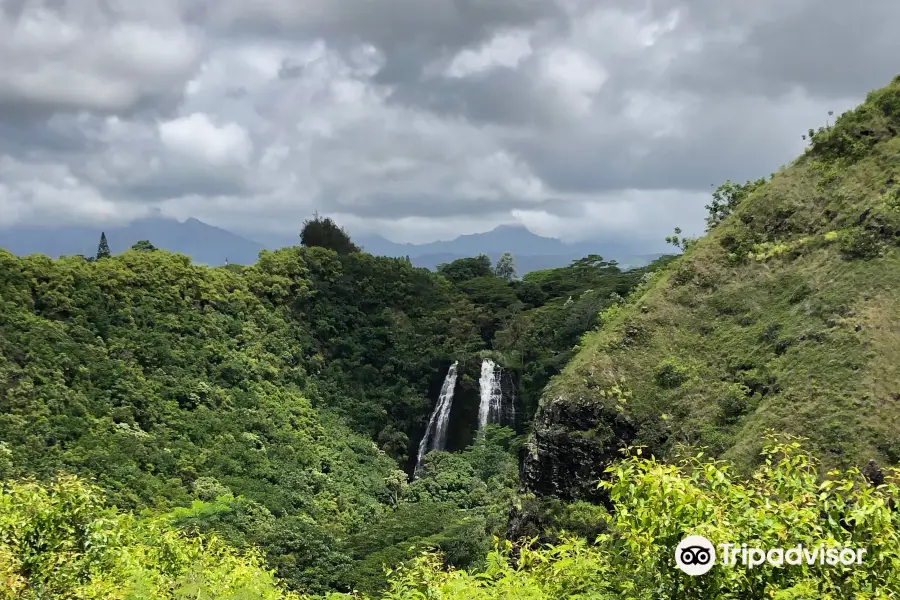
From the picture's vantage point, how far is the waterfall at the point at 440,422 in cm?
3819

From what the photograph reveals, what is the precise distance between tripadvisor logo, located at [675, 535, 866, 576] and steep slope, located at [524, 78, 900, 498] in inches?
400

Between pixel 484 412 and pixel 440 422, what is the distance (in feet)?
9.51

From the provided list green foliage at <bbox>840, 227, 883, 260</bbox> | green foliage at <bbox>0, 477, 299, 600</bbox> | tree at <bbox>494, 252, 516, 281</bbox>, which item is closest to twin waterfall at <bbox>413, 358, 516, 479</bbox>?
green foliage at <bbox>840, 227, 883, 260</bbox>

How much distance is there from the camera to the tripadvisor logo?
13.8ft

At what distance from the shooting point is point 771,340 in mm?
17453

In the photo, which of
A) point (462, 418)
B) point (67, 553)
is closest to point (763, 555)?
point (67, 553)

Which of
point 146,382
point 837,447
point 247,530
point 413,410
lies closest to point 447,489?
point 413,410

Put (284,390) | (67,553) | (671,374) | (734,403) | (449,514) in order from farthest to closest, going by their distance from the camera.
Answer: (284,390) < (449,514) < (671,374) < (734,403) < (67,553)

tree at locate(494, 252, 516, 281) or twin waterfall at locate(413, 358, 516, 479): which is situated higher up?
tree at locate(494, 252, 516, 281)

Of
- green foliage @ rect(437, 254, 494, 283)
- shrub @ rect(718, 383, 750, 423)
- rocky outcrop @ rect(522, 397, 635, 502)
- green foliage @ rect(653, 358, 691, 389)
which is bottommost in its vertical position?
rocky outcrop @ rect(522, 397, 635, 502)

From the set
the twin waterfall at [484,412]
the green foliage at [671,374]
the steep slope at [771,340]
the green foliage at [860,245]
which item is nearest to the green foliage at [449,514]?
the twin waterfall at [484,412]

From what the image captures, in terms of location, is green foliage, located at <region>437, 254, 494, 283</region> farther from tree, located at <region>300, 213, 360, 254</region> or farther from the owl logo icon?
the owl logo icon

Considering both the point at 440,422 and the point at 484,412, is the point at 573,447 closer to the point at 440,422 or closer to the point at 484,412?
the point at 484,412

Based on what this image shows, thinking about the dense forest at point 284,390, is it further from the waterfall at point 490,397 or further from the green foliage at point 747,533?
the green foliage at point 747,533
